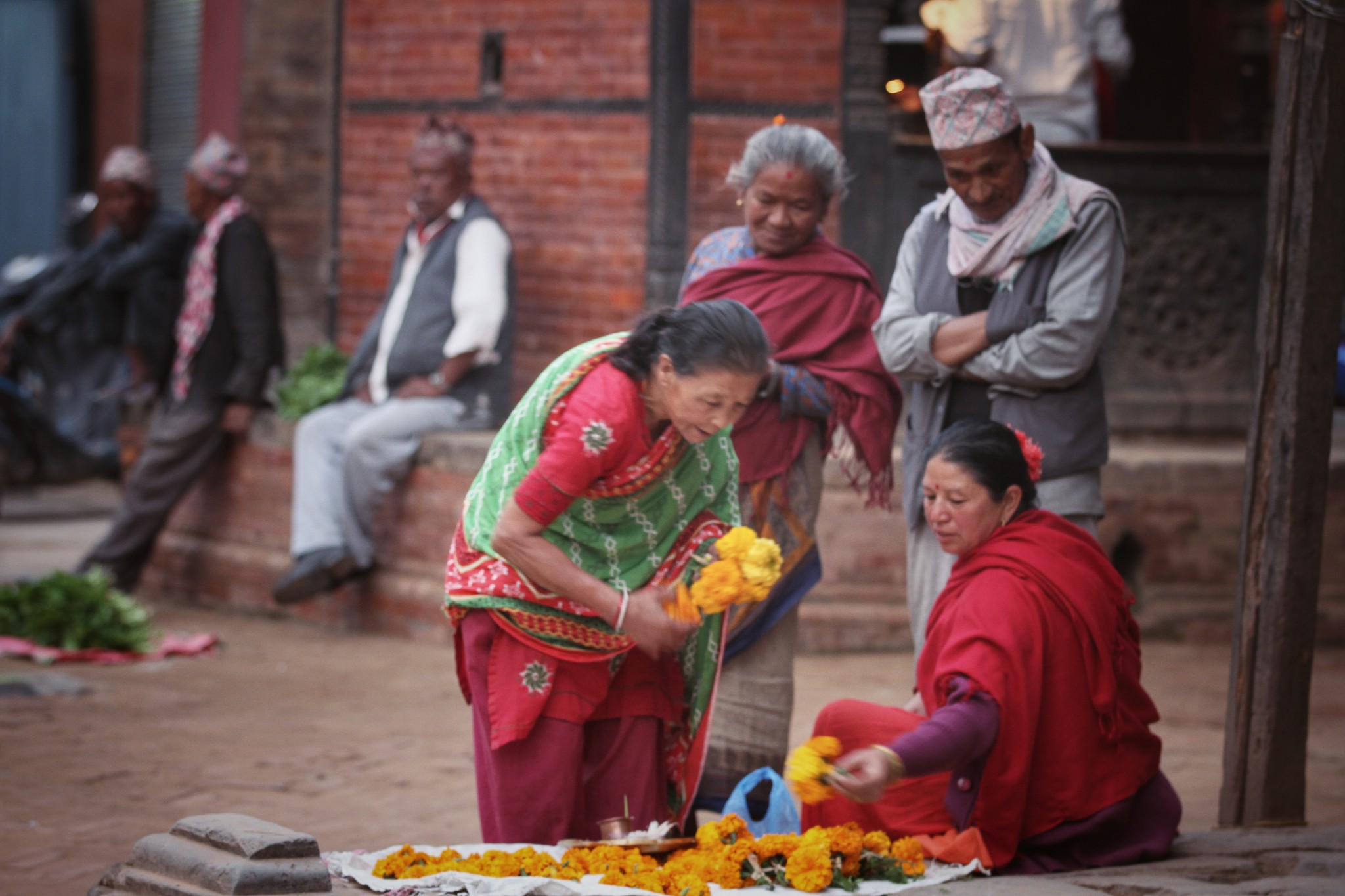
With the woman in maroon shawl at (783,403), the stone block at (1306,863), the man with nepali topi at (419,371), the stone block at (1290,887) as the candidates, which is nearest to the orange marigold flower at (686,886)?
the woman in maroon shawl at (783,403)

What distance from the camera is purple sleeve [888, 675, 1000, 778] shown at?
3215 millimetres

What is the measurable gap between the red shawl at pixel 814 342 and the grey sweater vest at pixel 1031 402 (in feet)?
0.59

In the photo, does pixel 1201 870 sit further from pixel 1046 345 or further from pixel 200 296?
pixel 200 296

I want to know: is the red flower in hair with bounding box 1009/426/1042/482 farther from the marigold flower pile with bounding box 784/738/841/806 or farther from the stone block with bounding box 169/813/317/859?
the stone block with bounding box 169/813/317/859

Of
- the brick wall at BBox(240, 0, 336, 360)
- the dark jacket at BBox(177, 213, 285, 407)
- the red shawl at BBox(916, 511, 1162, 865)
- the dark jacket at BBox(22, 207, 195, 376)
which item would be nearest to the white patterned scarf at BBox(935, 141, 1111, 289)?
the red shawl at BBox(916, 511, 1162, 865)

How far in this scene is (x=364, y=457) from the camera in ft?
23.4

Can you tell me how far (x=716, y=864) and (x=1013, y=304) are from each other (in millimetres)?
1643

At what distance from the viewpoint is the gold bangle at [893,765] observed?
3127mm

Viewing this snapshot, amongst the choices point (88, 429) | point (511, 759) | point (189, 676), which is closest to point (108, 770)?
point (189, 676)

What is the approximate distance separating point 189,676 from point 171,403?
196 cm

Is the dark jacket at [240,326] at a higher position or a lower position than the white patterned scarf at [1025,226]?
lower

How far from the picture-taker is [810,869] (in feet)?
10.8

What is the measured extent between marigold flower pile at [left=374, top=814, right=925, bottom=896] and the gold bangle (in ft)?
0.92

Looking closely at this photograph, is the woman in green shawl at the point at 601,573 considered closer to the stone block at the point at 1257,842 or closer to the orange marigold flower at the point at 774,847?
the orange marigold flower at the point at 774,847
